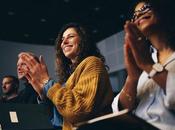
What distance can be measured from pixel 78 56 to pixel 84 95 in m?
0.30

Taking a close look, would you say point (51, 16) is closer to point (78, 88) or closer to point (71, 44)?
point (71, 44)

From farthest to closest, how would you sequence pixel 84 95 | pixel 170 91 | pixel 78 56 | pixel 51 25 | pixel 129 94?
1. pixel 51 25
2. pixel 78 56
3. pixel 84 95
4. pixel 129 94
5. pixel 170 91

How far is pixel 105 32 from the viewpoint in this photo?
22.1 ft

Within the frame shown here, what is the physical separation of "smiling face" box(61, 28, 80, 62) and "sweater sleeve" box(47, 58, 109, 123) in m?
0.19

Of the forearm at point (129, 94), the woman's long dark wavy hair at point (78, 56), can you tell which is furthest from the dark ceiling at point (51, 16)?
the forearm at point (129, 94)

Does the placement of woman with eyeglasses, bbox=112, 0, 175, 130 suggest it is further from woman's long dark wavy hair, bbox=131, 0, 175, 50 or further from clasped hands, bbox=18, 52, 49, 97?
clasped hands, bbox=18, 52, 49, 97

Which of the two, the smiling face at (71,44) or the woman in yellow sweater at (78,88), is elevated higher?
the smiling face at (71,44)

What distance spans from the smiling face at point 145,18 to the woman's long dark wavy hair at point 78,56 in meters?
0.41

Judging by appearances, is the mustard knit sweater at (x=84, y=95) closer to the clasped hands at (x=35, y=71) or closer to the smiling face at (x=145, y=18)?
the clasped hands at (x=35, y=71)

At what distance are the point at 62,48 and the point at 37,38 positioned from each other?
547cm

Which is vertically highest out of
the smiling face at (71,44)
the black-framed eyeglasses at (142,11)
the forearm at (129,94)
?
the black-framed eyeglasses at (142,11)

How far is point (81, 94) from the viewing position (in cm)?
125

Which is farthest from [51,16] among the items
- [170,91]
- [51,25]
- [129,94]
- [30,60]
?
[170,91]

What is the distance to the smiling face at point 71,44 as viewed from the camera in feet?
4.95
